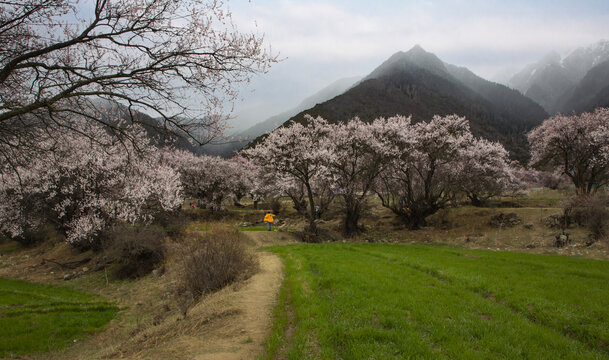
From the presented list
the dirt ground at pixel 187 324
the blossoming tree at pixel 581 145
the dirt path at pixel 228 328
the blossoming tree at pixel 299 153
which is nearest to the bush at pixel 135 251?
the dirt ground at pixel 187 324

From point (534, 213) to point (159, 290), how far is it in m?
31.1

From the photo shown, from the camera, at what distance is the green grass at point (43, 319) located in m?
8.55

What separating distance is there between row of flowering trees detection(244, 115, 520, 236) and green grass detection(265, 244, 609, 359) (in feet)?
43.7

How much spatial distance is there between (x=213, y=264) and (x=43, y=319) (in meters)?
6.71

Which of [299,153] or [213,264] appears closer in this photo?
[213,264]

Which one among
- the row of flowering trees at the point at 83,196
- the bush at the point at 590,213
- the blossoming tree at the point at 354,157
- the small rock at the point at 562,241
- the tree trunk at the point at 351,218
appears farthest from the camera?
the tree trunk at the point at 351,218

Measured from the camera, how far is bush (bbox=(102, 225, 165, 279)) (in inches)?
661

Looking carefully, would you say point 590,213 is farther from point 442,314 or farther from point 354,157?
point 442,314

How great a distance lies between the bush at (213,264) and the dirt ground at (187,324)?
672mm

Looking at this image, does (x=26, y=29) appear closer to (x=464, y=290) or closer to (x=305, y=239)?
(x=464, y=290)

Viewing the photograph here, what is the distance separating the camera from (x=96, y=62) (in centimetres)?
623

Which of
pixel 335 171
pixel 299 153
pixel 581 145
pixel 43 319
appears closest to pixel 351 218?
pixel 335 171

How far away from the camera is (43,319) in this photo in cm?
1012

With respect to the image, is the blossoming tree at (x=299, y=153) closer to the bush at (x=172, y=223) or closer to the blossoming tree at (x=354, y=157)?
the blossoming tree at (x=354, y=157)
